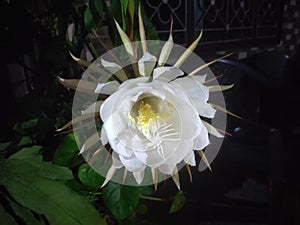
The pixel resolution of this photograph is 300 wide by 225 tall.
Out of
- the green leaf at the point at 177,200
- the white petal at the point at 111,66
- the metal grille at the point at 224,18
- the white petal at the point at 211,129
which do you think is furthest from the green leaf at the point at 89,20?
the metal grille at the point at 224,18

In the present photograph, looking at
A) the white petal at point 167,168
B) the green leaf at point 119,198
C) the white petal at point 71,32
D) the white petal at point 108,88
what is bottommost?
the green leaf at point 119,198

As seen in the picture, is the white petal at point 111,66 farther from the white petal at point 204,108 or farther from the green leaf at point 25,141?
the green leaf at point 25,141

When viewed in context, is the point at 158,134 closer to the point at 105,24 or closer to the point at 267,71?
the point at 105,24

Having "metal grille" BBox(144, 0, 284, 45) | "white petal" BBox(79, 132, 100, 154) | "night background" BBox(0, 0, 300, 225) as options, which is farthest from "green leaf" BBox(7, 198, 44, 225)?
"metal grille" BBox(144, 0, 284, 45)

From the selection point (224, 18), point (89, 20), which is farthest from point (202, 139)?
point (224, 18)

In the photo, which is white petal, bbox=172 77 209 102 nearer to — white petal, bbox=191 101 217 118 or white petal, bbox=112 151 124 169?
white petal, bbox=191 101 217 118

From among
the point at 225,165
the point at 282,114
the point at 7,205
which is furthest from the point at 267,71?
the point at 7,205
